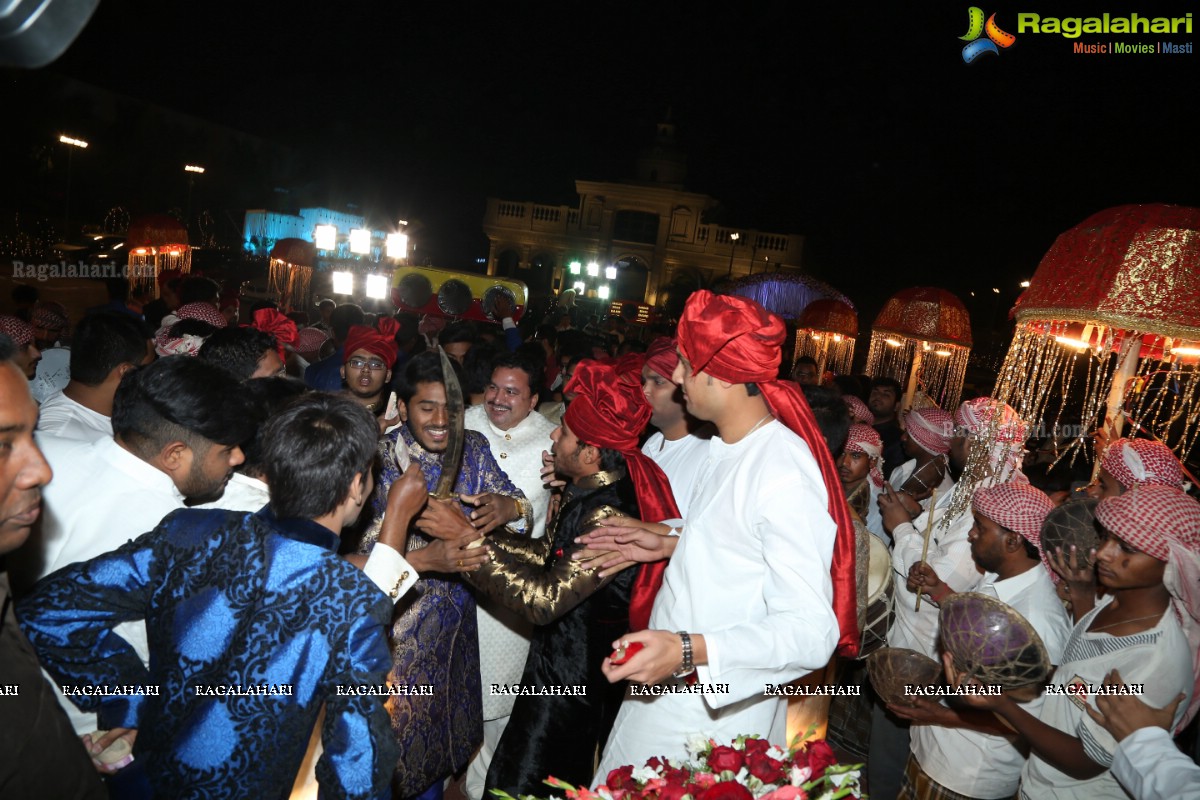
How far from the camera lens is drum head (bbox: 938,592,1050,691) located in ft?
8.04

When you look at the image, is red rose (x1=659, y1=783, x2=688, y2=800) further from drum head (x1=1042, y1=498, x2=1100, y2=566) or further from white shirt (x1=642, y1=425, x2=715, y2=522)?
drum head (x1=1042, y1=498, x2=1100, y2=566)

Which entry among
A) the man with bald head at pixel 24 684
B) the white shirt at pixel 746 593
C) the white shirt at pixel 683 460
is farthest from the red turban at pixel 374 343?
the man with bald head at pixel 24 684

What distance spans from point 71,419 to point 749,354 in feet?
10.1

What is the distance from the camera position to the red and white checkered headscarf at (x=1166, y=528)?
2537mm

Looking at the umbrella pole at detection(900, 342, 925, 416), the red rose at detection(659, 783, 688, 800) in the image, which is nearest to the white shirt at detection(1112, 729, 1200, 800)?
the red rose at detection(659, 783, 688, 800)

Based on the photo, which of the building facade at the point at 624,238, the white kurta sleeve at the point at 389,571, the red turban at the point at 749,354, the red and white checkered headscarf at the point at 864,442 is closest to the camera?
the white kurta sleeve at the point at 389,571

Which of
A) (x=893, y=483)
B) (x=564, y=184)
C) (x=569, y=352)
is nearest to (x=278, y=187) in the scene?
(x=564, y=184)

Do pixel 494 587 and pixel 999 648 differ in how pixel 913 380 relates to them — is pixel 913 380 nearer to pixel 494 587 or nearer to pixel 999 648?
pixel 999 648

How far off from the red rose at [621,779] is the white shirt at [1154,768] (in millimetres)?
1380

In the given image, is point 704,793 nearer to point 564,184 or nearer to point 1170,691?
point 1170,691

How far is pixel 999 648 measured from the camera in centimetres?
246

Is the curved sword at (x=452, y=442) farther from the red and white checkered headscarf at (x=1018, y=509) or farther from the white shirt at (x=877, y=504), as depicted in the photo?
the white shirt at (x=877, y=504)

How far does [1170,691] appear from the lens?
7.64 feet

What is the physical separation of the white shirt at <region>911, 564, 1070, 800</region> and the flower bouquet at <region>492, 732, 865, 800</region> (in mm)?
1727
